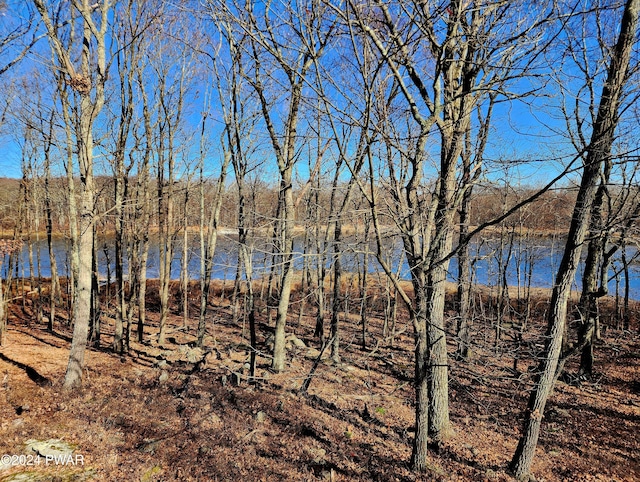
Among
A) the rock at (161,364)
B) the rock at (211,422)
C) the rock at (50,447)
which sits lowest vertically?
the rock at (161,364)

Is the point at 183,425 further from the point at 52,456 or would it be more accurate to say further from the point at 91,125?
the point at 91,125

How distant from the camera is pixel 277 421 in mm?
6520

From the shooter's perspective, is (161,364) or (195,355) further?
(195,355)

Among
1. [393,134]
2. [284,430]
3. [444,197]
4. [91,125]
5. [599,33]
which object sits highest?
[599,33]

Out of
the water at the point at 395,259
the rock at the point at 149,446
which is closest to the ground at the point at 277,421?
the rock at the point at 149,446

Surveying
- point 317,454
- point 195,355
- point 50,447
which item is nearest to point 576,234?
point 317,454

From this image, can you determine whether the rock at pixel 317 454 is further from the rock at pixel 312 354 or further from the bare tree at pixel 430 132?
the rock at pixel 312 354

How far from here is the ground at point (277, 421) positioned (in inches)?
186

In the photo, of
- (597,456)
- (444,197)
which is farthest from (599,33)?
(597,456)

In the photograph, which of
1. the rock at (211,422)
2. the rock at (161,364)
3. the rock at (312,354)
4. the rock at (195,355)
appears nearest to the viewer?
the rock at (211,422)

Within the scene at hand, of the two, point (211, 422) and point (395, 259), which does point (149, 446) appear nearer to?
point (211, 422)

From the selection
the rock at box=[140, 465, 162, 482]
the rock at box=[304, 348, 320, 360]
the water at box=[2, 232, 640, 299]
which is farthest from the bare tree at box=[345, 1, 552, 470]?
the rock at box=[304, 348, 320, 360]

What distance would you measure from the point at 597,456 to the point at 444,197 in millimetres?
6085

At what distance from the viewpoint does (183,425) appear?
19.0ft
